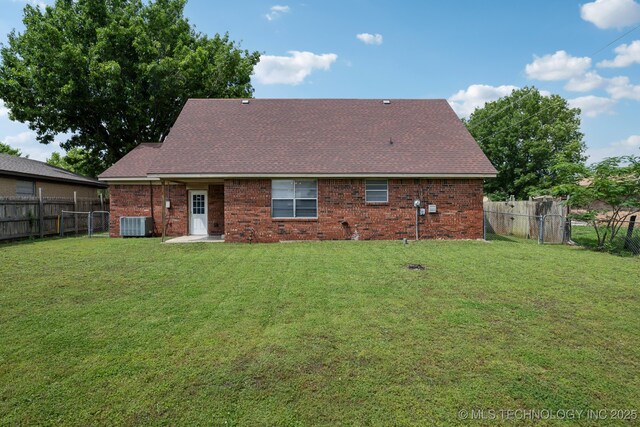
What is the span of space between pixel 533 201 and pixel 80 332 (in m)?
15.3

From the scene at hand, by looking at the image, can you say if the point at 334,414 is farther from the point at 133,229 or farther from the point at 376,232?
the point at 133,229

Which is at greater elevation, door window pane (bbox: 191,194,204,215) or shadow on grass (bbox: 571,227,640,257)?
door window pane (bbox: 191,194,204,215)

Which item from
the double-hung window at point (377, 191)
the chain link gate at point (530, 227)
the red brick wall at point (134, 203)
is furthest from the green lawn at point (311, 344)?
the red brick wall at point (134, 203)

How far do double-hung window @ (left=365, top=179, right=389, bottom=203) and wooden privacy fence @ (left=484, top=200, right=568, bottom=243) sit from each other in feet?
16.8

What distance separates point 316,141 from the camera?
15.3 metres

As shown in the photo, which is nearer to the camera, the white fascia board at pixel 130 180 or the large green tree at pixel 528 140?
the white fascia board at pixel 130 180

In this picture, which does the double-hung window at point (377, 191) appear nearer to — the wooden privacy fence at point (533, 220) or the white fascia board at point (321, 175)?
the white fascia board at point (321, 175)

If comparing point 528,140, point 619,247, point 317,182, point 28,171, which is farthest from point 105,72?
point 528,140

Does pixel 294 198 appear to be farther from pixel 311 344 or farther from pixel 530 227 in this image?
pixel 311 344

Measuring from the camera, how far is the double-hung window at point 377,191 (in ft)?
45.9

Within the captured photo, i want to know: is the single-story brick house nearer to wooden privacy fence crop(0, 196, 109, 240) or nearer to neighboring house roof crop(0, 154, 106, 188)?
wooden privacy fence crop(0, 196, 109, 240)

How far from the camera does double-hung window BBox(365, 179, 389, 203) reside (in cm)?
1400

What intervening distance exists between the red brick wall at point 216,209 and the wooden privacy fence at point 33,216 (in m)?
7.03

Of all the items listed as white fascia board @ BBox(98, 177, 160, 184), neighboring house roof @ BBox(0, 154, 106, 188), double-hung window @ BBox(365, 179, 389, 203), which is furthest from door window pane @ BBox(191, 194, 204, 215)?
neighboring house roof @ BBox(0, 154, 106, 188)
